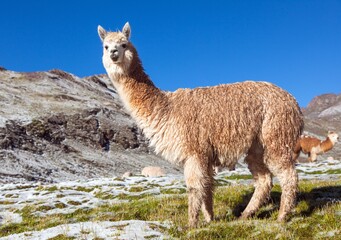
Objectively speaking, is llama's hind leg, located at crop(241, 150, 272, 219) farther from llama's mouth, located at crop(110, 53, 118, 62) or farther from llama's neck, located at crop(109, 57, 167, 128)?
llama's mouth, located at crop(110, 53, 118, 62)

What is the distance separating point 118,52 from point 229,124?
3.57 metres

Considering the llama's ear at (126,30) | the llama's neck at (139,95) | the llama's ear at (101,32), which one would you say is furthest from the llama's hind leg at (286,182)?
the llama's ear at (101,32)

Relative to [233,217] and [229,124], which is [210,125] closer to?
[229,124]

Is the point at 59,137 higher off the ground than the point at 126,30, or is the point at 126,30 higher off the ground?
the point at 59,137

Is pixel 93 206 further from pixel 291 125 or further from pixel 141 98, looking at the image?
pixel 291 125

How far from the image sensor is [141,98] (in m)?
11.4

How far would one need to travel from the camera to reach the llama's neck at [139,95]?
440 inches

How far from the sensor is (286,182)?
10.5m

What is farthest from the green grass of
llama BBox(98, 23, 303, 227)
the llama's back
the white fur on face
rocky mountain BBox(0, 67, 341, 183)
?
rocky mountain BBox(0, 67, 341, 183)

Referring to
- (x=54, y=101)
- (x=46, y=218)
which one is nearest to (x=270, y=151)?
(x=46, y=218)

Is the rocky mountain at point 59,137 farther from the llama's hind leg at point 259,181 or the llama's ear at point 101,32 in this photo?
the llama's hind leg at point 259,181

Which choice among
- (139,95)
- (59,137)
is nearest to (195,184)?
(139,95)

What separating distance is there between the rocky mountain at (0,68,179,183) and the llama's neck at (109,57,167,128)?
37.6 m

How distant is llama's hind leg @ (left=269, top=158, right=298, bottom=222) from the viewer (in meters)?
10.4
